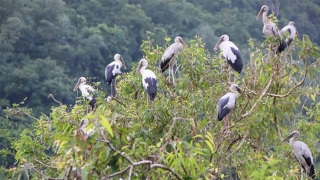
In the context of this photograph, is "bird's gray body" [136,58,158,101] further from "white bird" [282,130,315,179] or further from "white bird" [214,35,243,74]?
"white bird" [282,130,315,179]

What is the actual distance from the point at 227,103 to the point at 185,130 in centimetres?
103

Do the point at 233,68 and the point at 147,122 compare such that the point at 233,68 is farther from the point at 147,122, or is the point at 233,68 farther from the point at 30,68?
the point at 30,68

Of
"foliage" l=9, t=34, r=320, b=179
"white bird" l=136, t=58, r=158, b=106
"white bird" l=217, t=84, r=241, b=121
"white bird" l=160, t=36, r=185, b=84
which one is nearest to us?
"foliage" l=9, t=34, r=320, b=179

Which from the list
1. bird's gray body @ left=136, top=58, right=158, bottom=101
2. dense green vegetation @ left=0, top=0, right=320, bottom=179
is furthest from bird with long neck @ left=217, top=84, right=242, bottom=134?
bird's gray body @ left=136, top=58, right=158, bottom=101

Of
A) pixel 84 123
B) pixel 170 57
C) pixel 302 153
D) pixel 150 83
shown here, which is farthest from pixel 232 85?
pixel 84 123

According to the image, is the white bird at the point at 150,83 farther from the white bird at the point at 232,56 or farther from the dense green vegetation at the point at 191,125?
the white bird at the point at 232,56

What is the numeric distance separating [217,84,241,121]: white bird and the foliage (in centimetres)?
9

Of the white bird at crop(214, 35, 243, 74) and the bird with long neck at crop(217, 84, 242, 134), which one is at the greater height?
the white bird at crop(214, 35, 243, 74)

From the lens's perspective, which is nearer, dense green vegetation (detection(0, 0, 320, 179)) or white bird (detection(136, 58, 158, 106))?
dense green vegetation (detection(0, 0, 320, 179))

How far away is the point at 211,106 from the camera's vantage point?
8336 millimetres

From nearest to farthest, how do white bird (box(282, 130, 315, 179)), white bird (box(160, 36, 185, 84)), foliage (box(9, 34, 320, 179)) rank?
foliage (box(9, 34, 320, 179)) < white bird (box(282, 130, 315, 179)) < white bird (box(160, 36, 185, 84))

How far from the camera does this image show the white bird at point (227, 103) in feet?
26.1

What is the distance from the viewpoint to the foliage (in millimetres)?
5055

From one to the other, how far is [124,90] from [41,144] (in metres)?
1.20
